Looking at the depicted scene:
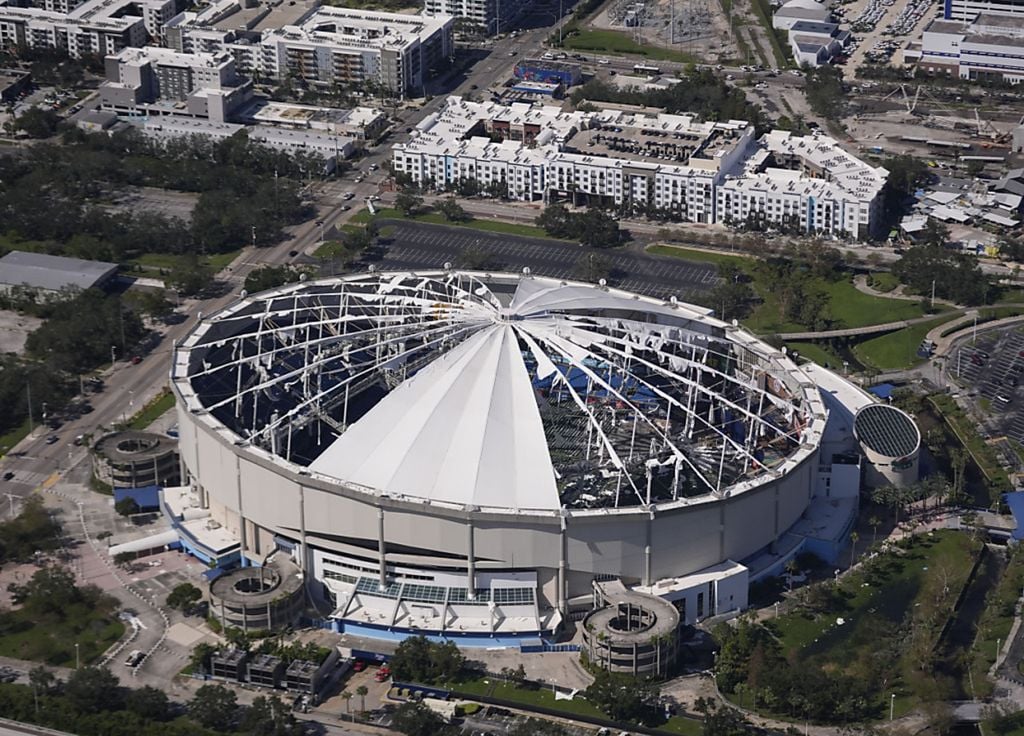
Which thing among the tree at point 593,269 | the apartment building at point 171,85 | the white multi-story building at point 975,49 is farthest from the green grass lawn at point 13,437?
the white multi-story building at point 975,49

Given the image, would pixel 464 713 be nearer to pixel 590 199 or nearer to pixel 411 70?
pixel 590 199

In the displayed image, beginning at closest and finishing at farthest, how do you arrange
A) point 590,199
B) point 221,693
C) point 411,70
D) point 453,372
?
1. point 221,693
2. point 453,372
3. point 590,199
4. point 411,70

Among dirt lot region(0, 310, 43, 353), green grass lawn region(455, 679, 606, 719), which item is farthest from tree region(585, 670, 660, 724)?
dirt lot region(0, 310, 43, 353)

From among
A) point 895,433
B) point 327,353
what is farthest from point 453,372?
point 895,433

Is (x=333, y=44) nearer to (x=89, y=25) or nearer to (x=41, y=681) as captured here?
(x=89, y=25)

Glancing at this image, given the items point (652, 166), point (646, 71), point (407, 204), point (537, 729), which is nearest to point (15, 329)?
point (407, 204)

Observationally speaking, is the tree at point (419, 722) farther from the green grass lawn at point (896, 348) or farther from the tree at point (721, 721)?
the green grass lawn at point (896, 348)
